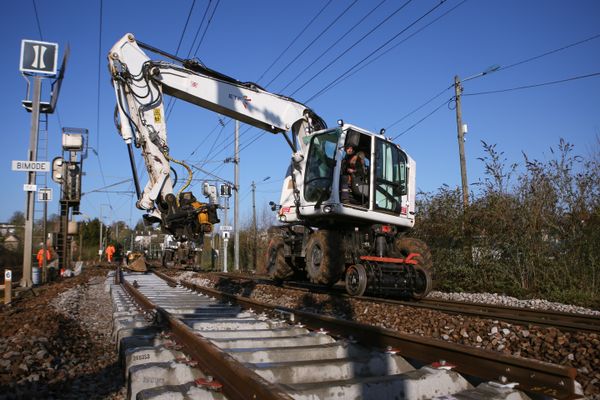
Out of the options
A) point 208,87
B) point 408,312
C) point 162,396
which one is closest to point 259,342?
point 162,396

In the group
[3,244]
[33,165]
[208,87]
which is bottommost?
[3,244]

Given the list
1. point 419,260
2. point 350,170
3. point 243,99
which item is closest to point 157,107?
point 243,99

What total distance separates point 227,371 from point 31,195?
13148mm

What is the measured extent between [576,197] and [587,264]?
1.58 metres

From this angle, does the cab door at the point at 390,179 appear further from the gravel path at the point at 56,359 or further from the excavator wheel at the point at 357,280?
the gravel path at the point at 56,359

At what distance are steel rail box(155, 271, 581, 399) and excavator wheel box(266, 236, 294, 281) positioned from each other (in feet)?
20.6

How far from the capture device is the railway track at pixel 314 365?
9.29 ft

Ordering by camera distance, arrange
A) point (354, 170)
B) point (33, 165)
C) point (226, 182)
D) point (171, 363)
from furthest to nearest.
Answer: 1. point (226, 182)
2. point (33, 165)
3. point (354, 170)
4. point (171, 363)

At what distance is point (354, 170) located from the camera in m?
9.30

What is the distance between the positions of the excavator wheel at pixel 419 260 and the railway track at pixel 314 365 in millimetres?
4109

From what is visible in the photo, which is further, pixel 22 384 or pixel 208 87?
pixel 208 87

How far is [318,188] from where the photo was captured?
31.5ft

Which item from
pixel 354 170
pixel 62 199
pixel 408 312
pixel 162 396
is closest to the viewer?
pixel 162 396

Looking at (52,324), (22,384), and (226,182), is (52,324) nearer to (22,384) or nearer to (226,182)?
(22,384)
